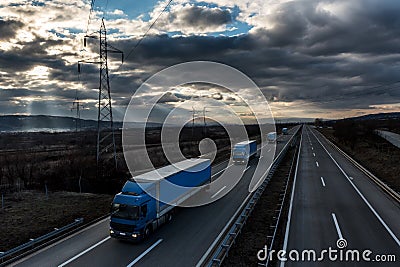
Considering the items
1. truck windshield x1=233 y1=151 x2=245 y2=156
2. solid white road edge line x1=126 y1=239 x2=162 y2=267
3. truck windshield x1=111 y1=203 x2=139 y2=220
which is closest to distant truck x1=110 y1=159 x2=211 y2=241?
truck windshield x1=111 y1=203 x2=139 y2=220

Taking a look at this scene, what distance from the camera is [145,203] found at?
1473 centimetres

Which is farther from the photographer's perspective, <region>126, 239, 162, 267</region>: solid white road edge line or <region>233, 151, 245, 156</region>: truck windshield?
<region>233, 151, 245, 156</region>: truck windshield

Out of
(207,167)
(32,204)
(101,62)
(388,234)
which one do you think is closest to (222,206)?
(207,167)

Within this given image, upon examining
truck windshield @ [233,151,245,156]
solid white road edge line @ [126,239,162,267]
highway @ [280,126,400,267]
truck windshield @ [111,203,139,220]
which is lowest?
solid white road edge line @ [126,239,162,267]

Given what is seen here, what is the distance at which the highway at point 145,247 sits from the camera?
507 inches

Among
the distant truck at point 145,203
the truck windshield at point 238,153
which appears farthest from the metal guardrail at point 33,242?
the truck windshield at point 238,153

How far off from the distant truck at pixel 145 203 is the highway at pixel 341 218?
6.94 m

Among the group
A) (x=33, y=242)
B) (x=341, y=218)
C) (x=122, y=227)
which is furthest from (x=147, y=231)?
(x=341, y=218)

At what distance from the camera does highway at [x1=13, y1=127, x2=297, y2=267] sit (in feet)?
42.3

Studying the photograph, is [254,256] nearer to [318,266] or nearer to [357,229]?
[318,266]

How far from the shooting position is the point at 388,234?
605 inches

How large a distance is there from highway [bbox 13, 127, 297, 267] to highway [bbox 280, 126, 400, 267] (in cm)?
423

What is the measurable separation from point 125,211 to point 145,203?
1085 millimetres

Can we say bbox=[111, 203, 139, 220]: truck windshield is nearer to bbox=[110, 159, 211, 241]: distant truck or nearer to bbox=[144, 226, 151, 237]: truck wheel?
bbox=[110, 159, 211, 241]: distant truck
